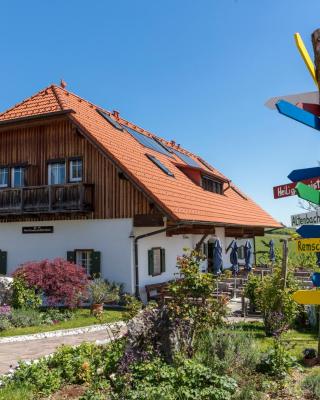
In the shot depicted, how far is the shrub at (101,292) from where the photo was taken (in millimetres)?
14078

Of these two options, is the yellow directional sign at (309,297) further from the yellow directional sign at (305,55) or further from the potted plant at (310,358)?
the potted plant at (310,358)

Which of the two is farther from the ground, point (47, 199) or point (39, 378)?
point (47, 199)

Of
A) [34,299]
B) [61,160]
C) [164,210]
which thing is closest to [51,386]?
[34,299]

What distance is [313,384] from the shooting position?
19.8ft

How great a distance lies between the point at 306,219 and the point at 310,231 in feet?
0.96

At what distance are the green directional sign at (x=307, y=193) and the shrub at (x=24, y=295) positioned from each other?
1090 cm

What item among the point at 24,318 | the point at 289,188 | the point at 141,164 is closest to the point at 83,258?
the point at 141,164

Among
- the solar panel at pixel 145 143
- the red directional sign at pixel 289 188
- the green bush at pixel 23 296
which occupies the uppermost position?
the solar panel at pixel 145 143

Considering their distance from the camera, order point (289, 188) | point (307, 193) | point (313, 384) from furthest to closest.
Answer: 1. point (313, 384)
2. point (289, 188)
3. point (307, 193)

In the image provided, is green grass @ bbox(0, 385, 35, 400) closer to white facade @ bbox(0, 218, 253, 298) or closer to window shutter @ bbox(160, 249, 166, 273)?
white facade @ bbox(0, 218, 253, 298)

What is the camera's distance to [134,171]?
1555 cm

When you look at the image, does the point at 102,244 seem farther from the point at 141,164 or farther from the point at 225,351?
the point at 225,351

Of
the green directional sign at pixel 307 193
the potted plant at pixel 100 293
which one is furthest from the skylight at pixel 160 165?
the green directional sign at pixel 307 193

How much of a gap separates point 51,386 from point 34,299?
7.36 metres
